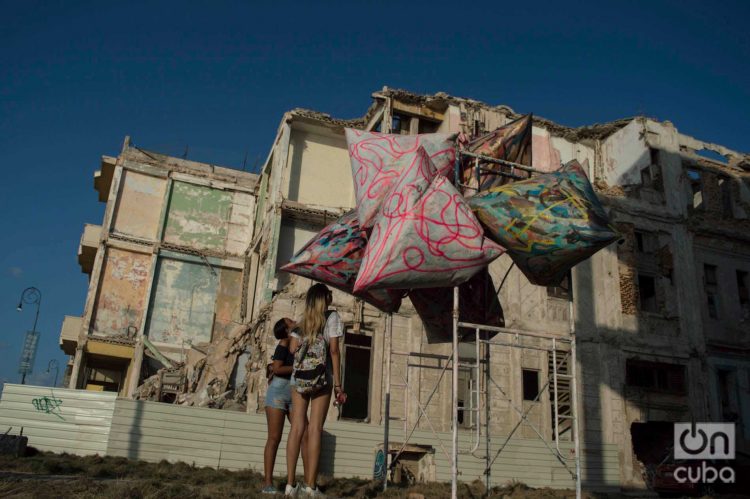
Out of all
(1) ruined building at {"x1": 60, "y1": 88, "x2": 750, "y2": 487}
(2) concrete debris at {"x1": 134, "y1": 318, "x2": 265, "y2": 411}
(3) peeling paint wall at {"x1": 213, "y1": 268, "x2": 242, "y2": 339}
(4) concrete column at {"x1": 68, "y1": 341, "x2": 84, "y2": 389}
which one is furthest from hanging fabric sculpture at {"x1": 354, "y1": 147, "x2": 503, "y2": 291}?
(4) concrete column at {"x1": 68, "y1": 341, "x2": 84, "y2": 389}

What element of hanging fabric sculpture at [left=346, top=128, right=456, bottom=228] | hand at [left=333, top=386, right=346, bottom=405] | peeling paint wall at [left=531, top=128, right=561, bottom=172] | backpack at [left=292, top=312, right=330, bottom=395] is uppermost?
peeling paint wall at [left=531, top=128, right=561, bottom=172]

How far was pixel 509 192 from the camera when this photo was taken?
23.3 ft

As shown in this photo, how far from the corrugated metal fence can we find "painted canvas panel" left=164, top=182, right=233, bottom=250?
17.0m

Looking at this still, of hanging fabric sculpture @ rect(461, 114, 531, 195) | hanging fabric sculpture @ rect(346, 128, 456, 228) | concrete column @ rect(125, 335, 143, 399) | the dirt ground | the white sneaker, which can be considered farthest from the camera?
concrete column @ rect(125, 335, 143, 399)

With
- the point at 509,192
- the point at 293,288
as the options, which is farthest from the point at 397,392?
the point at 509,192

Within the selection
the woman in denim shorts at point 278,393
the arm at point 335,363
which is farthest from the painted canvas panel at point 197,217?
the arm at point 335,363

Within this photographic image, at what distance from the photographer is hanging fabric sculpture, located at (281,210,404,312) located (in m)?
7.36

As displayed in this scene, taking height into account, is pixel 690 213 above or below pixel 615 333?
above

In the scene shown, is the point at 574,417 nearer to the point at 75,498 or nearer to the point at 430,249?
the point at 430,249

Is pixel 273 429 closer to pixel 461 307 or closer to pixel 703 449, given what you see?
pixel 461 307

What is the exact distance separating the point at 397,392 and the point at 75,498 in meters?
14.5

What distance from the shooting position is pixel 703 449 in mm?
13141

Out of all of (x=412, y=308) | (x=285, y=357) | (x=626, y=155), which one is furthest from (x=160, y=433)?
(x=626, y=155)

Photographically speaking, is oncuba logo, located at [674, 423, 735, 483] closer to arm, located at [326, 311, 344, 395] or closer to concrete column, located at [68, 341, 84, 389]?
arm, located at [326, 311, 344, 395]
